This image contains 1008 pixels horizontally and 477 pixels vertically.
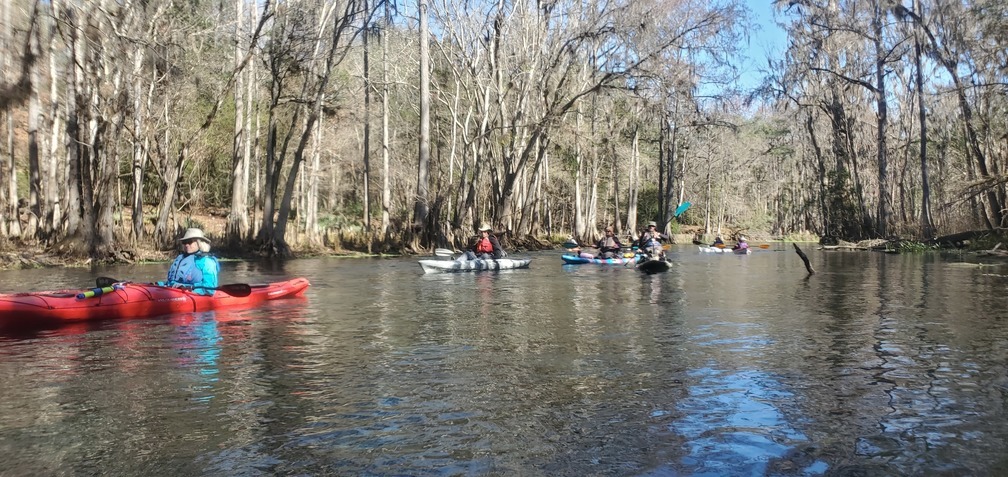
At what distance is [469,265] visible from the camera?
20438mm

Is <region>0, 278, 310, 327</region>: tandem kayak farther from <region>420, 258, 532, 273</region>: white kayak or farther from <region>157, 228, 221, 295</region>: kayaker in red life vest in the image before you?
<region>420, 258, 532, 273</region>: white kayak

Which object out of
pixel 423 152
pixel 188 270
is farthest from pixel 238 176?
pixel 188 270

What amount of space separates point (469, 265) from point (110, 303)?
10728 millimetres

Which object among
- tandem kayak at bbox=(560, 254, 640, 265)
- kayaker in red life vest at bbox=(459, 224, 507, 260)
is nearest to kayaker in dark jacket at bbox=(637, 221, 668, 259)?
tandem kayak at bbox=(560, 254, 640, 265)

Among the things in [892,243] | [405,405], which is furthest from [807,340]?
[892,243]

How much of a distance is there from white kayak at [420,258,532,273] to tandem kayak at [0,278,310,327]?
24.3ft

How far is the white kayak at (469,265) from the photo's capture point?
65.0 ft

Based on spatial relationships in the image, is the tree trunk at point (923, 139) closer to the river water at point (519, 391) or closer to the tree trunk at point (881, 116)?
the tree trunk at point (881, 116)

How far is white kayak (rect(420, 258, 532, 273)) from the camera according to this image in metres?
19.8

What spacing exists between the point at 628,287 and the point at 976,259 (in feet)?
49.8

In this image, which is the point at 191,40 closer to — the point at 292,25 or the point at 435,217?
the point at 292,25

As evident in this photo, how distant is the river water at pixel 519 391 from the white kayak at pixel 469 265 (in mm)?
6669

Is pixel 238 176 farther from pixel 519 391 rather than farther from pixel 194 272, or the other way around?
pixel 519 391

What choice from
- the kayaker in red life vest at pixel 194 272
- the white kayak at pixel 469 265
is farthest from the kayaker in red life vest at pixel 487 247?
the kayaker in red life vest at pixel 194 272
